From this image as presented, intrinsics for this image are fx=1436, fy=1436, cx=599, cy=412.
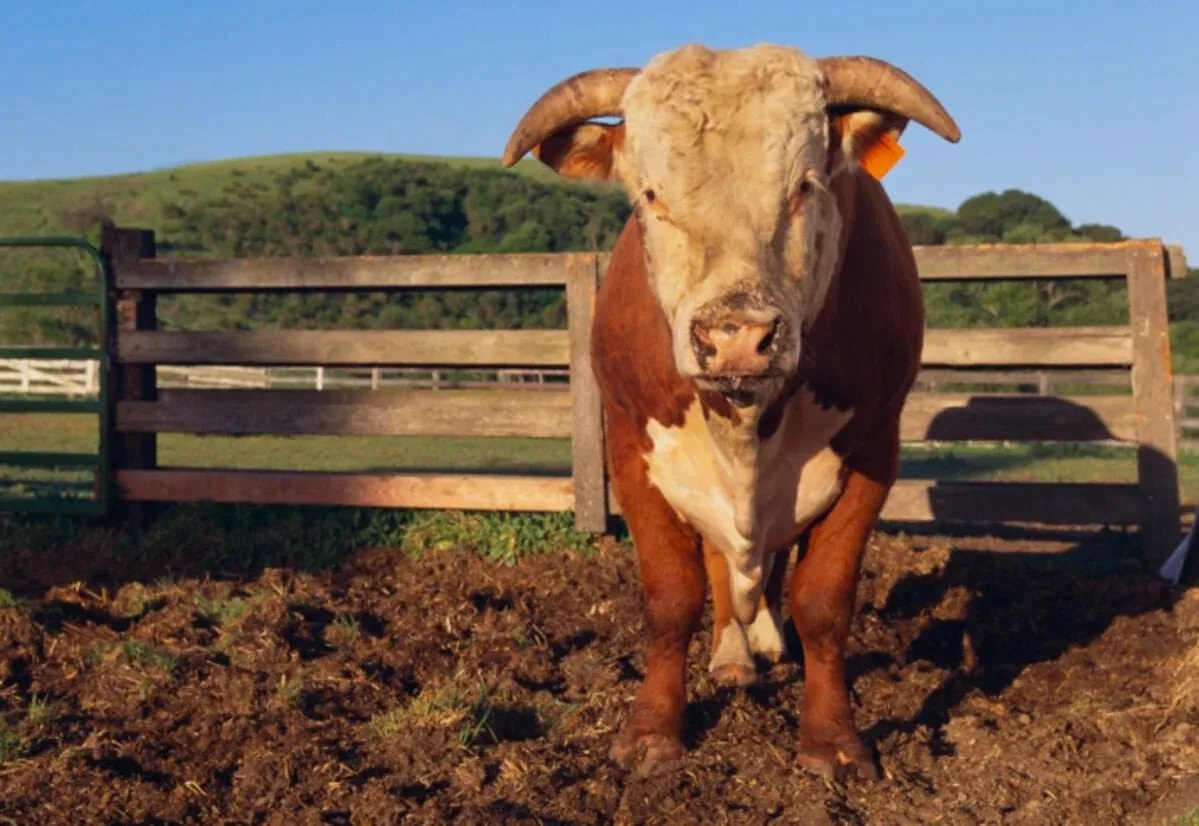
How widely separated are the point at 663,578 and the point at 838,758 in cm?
86

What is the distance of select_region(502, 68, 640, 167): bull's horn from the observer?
161 inches

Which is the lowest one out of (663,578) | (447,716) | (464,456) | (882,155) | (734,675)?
(464,456)

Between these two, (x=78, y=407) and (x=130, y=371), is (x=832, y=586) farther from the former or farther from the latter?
(x=78, y=407)

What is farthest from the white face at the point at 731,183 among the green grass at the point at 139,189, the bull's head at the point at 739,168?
the green grass at the point at 139,189

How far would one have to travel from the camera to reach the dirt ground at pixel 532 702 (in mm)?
3895

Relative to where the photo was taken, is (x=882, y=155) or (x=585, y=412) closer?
(x=882, y=155)

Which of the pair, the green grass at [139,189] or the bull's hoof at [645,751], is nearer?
the bull's hoof at [645,751]

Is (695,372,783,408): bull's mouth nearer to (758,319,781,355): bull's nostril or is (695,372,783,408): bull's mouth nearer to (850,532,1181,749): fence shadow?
(758,319,781,355): bull's nostril

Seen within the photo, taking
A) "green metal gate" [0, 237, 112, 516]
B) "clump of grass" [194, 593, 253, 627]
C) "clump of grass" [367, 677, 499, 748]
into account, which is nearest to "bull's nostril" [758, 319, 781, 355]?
"clump of grass" [367, 677, 499, 748]

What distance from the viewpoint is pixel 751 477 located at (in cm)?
441

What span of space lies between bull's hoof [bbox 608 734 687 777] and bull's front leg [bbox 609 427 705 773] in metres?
0.16

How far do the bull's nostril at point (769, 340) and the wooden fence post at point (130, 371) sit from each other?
18.9ft

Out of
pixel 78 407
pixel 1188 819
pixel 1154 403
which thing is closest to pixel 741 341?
pixel 1188 819

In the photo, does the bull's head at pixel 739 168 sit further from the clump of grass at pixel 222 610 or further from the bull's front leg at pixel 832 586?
the clump of grass at pixel 222 610
